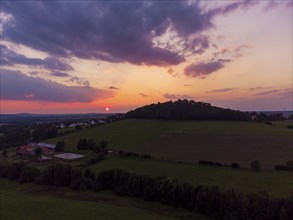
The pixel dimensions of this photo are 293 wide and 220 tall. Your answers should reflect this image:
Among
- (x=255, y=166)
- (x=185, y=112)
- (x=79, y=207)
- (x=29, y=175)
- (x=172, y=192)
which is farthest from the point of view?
(x=185, y=112)

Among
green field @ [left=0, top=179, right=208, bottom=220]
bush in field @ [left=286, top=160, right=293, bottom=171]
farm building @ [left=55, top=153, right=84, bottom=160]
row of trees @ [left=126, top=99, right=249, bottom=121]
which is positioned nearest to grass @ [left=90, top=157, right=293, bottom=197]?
bush in field @ [left=286, top=160, right=293, bottom=171]

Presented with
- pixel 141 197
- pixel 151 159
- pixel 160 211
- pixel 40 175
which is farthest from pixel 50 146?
pixel 160 211

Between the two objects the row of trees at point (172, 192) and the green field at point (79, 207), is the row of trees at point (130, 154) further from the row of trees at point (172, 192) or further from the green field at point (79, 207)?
the green field at point (79, 207)

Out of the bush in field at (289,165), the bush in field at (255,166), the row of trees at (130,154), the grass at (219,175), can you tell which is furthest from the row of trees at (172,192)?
the bush in field at (289,165)

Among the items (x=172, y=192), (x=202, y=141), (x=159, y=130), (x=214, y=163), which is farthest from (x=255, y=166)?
(x=159, y=130)

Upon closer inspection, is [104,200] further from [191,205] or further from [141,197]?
[191,205]

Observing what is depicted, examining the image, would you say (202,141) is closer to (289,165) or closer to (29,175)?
(289,165)
